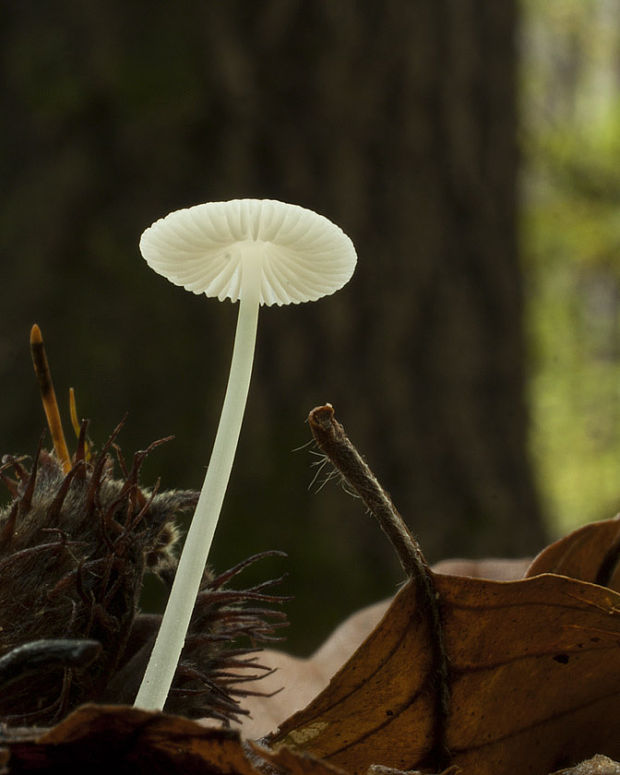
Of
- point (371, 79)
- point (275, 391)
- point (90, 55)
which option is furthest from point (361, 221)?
point (90, 55)

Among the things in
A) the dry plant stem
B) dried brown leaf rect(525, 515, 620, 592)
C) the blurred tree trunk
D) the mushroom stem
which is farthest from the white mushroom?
the blurred tree trunk

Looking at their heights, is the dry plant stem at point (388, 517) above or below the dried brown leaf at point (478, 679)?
above

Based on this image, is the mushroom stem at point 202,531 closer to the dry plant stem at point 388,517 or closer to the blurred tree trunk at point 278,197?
the dry plant stem at point 388,517

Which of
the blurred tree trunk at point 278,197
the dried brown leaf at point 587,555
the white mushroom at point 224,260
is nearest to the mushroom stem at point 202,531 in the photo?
the white mushroom at point 224,260

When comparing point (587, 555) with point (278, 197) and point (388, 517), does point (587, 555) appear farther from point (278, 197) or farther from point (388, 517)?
point (278, 197)

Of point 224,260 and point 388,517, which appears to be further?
point 224,260

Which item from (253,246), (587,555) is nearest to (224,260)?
(253,246)
